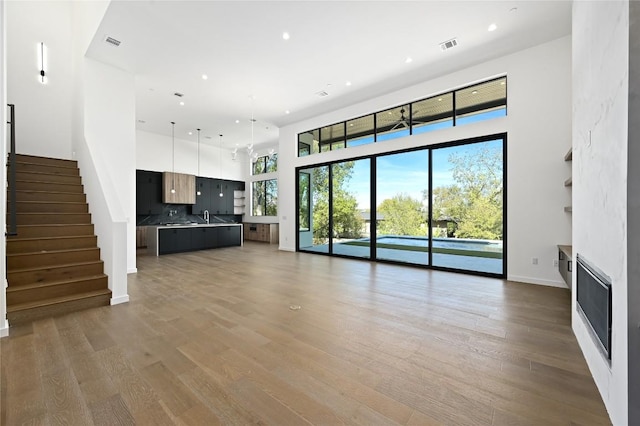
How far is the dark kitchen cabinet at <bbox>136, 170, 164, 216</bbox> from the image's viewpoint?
918 cm

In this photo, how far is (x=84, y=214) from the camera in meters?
4.36

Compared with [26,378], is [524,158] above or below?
above

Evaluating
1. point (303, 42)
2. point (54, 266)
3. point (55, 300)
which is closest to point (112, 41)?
point (303, 42)

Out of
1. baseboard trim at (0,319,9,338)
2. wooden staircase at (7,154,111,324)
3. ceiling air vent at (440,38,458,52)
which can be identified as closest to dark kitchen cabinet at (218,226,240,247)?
wooden staircase at (7,154,111,324)

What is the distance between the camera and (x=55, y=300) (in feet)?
10.5

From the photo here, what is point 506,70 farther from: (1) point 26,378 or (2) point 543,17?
(1) point 26,378

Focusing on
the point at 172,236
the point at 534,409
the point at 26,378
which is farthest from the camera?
the point at 172,236

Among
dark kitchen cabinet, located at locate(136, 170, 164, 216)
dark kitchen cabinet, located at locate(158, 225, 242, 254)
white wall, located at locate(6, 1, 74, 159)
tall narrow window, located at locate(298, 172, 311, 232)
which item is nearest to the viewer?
white wall, located at locate(6, 1, 74, 159)

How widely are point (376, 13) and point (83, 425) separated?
4.90m

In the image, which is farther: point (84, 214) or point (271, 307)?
point (84, 214)

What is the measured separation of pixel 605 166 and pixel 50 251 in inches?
229

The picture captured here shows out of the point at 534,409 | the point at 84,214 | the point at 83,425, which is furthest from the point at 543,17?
the point at 84,214

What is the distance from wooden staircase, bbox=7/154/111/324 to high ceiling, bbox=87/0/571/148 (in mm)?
2449

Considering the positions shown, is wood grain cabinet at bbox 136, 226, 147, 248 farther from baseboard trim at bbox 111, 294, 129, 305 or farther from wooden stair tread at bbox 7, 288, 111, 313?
baseboard trim at bbox 111, 294, 129, 305
